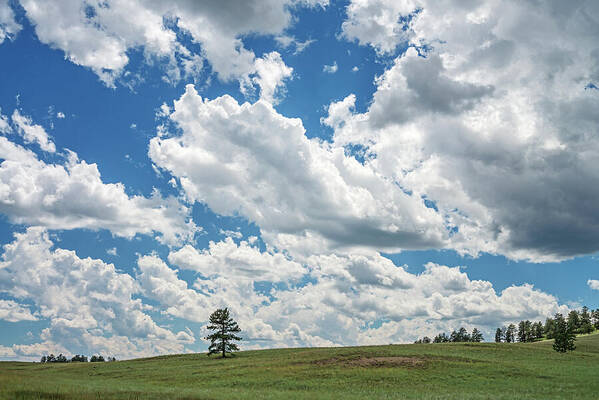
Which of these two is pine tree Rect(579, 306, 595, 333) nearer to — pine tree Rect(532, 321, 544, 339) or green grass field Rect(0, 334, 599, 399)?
pine tree Rect(532, 321, 544, 339)

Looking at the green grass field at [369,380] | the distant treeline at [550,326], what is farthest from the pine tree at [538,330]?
the green grass field at [369,380]

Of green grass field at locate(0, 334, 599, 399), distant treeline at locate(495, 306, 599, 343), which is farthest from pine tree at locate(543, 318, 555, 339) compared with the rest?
green grass field at locate(0, 334, 599, 399)

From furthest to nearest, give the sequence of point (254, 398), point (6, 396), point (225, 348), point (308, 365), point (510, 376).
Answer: point (225, 348)
point (308, 365)
point (510, 376)
point (254, 398)
point (6, 396)

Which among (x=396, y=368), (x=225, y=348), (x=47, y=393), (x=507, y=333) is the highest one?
(x=47, y=393)

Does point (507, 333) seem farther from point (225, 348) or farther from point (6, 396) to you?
point (6, 396)

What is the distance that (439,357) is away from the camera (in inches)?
2547

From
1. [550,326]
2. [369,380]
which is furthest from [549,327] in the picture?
[369,380]

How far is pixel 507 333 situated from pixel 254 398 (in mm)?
195088

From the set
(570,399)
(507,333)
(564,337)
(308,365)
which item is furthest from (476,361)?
(507,333)

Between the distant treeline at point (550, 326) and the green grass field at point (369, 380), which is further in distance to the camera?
the distant treeline at point (550, 326)

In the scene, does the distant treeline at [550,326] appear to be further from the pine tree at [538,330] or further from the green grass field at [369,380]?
the green grass field at [369,380]

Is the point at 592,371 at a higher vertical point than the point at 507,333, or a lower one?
higher

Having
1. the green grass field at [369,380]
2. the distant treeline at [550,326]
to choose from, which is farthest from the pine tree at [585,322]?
the green grass field at [369,380]

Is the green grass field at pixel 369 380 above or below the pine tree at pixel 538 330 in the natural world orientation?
above
